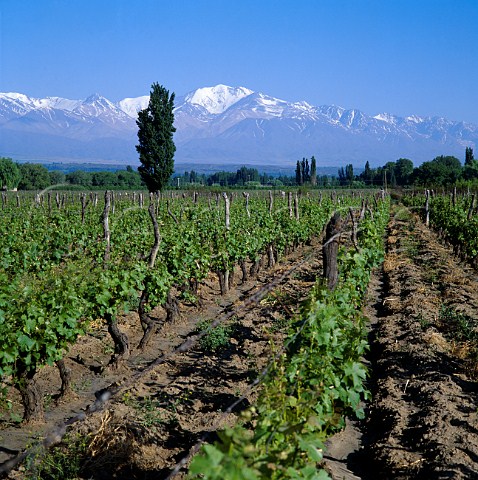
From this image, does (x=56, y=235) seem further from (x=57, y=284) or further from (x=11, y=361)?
(x=11, y=361)

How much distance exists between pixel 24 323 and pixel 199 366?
2.77 m

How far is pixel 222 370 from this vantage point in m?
8.45

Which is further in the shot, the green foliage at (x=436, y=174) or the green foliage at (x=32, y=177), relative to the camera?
the green foliage at (x=32, y=177)

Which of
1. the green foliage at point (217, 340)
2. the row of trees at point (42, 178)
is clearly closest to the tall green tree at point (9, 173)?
the row of trees at point (42, 178)

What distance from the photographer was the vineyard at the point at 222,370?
4.47 metres

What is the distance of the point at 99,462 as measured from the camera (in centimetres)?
566

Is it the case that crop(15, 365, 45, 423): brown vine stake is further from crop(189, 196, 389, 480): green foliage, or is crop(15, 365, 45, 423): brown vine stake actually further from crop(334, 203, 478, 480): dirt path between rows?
crop(334, 203, 478, 480): dirt path between rows

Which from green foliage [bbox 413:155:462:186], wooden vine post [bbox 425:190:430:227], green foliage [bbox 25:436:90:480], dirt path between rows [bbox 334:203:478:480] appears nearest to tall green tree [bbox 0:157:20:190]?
green foliage [bbox 413:155:462:186]

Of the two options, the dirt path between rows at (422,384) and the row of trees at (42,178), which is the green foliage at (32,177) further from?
the dirt path between rows at (422,384)

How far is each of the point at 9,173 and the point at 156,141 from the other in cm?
2763

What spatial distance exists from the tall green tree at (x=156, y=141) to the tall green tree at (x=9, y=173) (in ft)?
80.7

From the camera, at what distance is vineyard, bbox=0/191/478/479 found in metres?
4.47

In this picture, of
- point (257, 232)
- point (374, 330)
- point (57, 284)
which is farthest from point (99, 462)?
point (257, 232)

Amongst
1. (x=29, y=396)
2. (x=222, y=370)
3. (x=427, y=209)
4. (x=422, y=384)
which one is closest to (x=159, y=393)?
(x=222, y=370)
